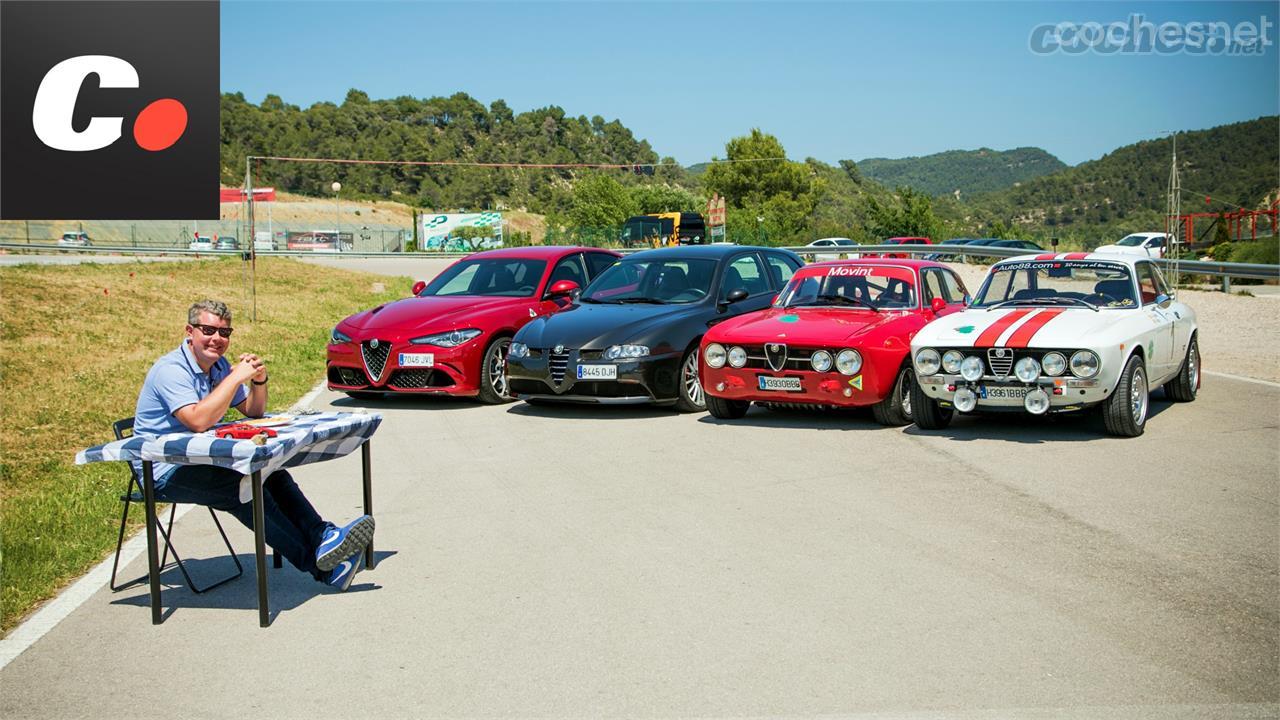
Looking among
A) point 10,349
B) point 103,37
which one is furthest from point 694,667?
point 103,37

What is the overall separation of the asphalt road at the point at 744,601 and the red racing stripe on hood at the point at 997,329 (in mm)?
1047

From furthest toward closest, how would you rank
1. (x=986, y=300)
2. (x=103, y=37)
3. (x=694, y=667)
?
(x=103, y=37) → (x=986, y=300) → (x=694, y=667)

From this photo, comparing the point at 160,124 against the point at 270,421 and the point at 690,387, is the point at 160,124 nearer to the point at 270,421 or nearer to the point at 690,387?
the point at 690,387

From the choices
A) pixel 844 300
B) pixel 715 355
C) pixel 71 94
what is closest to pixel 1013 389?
pixel 844 300

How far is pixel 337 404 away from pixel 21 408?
3.13m

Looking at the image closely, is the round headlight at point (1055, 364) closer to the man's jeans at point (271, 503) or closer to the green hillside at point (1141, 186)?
the man's jeans at point (271, 503)

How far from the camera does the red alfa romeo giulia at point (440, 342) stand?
42.5ft

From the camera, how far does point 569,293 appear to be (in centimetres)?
1459

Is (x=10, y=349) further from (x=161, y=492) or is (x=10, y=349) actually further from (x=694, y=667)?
(x=694, y=667)

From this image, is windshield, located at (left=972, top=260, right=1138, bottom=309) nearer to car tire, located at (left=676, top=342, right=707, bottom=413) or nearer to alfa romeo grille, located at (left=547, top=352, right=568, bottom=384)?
car tire, located at (left=676, top=342, right=707, bottom=413)

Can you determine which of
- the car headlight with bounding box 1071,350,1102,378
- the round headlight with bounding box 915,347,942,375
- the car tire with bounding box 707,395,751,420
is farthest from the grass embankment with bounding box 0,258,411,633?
the car headlight with bounding box 1071,350,1102,378

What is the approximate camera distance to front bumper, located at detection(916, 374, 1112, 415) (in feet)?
33.0

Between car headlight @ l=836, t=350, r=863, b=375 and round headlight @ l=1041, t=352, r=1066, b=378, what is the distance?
1.61m

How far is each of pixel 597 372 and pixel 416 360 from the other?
6.73ft
